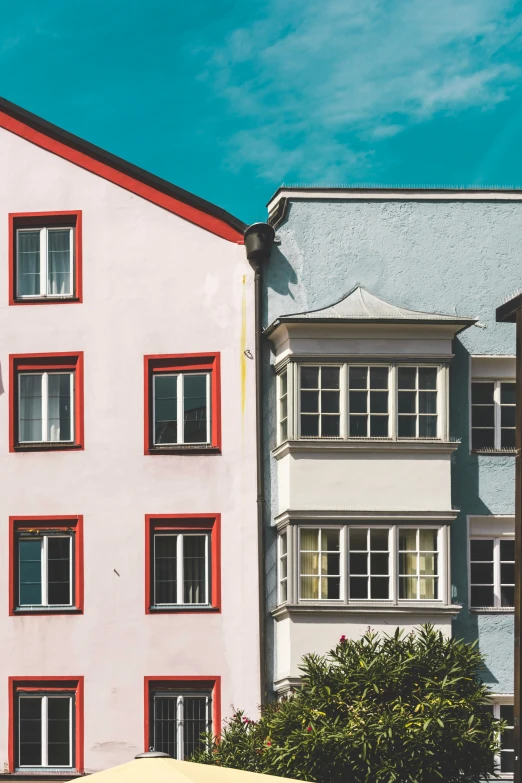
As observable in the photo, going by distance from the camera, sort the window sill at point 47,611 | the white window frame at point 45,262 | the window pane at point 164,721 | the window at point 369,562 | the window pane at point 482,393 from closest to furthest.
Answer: the window at point 369,562 → the window pane at point 164,721 → the window sill at point 47,611 → the window pane at point 482,393 → the white window frame at point 45,262

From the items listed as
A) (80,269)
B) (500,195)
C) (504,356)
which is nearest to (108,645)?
(80,269)

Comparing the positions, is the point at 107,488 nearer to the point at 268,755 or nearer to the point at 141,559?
the point at 141,559

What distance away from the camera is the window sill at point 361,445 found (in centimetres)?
2805

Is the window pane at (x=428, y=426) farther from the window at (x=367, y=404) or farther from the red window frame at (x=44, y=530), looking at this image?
the red window frame at (x=44, y=530)

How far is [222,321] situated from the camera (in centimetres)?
2930

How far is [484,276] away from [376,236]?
230cm

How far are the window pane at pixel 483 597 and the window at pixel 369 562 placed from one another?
3.67 feet

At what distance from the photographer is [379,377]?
28.5 metres

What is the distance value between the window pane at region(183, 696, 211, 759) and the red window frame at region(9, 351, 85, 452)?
218 inches

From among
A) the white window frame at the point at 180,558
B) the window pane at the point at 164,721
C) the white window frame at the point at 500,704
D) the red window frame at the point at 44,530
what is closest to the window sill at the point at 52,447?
the red window frame at the point at 44,530

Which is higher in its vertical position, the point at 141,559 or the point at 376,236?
the point at 376,236

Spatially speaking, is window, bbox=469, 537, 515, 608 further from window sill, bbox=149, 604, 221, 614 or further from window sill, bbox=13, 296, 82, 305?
window sill, bbox=13, 296, 82, 305

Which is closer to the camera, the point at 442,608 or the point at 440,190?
the point at 442,608

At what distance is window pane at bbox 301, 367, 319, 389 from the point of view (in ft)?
93.2
